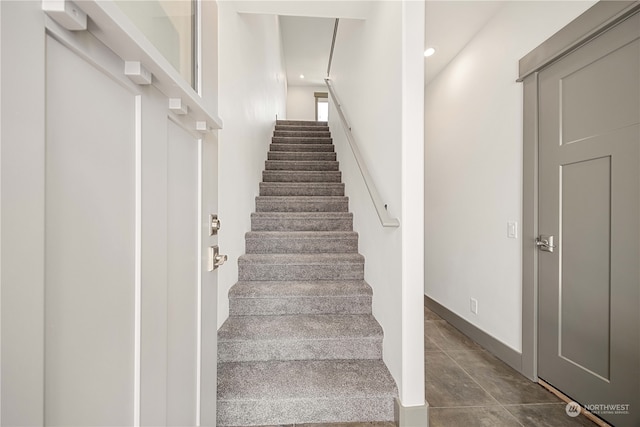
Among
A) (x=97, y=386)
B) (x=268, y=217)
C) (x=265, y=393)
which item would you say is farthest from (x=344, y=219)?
(x=97, y=386)

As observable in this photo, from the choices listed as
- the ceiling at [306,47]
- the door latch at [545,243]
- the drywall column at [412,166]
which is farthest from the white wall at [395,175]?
the ceiling at [306,47]

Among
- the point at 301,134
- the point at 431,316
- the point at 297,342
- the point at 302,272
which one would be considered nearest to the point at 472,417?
the point at 297,342

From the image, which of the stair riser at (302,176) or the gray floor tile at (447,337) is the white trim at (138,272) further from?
the stair riser at (302,176)

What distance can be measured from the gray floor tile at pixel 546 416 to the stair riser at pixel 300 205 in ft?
6.76

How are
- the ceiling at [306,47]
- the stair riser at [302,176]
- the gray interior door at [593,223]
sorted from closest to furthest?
1. the gray interior door at [593,223]
2. the stair riser at [302,176]
3. the ceiling at [306,47]

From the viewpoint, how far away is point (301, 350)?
1693 millimetres

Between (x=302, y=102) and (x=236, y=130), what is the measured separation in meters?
6.08

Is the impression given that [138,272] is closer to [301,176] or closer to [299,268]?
[299,268]

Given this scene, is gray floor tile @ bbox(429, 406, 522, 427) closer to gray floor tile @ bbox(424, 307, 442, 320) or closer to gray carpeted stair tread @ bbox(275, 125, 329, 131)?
gray floor tile @ bbox(424, 307, 442, 320)

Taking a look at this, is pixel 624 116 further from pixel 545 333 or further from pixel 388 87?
pixel 545 333

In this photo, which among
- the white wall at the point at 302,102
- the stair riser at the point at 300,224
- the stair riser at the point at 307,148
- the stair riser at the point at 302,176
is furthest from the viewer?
the white wall at the point at 302,102

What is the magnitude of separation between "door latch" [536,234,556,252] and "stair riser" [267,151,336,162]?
8.58ft

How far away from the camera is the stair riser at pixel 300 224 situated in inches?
106

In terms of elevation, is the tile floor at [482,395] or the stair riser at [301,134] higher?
the stair riser at [301,134]
